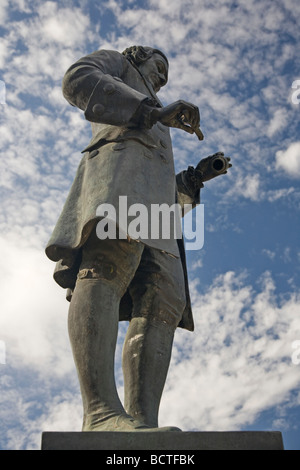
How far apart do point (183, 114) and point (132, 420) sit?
8.52 feet

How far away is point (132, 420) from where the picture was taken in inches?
171

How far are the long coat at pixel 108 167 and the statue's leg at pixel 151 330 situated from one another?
0.72 ft

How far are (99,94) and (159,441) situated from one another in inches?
119

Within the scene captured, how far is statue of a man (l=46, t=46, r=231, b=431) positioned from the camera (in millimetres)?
4680

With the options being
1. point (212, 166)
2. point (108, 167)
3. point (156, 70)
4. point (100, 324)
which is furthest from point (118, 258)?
point (156, 70)

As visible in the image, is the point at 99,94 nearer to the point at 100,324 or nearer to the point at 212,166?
the point at 212,166

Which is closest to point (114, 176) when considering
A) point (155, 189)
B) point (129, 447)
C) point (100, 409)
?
point (155, 189)

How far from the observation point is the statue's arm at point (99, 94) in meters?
5.54

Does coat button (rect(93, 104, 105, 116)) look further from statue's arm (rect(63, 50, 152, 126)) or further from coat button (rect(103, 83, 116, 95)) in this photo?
coat button (rect(103, 83, 116, 95))

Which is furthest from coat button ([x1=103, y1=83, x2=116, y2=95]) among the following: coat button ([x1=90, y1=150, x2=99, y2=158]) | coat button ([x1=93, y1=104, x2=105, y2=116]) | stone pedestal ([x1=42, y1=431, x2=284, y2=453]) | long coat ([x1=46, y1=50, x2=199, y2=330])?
stone pedestal ([x1=42, y1=431, x2=284, y2=453])

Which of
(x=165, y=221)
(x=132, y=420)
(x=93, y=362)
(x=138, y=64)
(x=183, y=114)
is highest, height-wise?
(x=138, y=64)

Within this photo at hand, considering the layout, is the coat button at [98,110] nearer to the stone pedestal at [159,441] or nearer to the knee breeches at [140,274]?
the knee breeches at [140,274]

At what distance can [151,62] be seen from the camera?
6.84 metres
